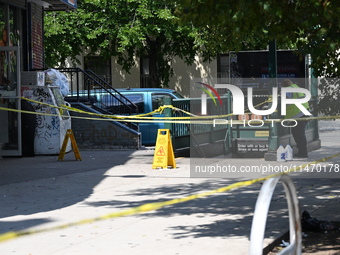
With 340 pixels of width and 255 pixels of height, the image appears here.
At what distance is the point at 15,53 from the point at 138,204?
9074 mm

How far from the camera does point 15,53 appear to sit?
715 inches

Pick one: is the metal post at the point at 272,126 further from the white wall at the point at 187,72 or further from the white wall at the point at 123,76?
the white wall at the point at 123,76

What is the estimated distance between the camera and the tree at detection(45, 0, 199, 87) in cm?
3250

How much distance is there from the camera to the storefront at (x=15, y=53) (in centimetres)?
1803

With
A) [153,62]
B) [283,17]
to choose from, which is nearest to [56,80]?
[283,17]

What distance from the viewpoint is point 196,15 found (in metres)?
7.38

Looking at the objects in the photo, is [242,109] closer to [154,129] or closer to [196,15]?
[154,129]

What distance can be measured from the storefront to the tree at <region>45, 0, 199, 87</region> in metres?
11.4

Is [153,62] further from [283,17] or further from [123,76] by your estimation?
[283,17]

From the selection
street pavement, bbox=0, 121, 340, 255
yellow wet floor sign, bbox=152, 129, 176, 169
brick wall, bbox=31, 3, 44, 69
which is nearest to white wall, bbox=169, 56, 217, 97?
brick wall, bbox=31, 3, 44, 69

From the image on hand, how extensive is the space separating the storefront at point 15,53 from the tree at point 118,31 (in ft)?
37.4

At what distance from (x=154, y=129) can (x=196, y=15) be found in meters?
14.9

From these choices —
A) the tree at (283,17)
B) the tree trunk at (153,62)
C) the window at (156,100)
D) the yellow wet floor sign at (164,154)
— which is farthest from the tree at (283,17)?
the tree trunk at (153,62)

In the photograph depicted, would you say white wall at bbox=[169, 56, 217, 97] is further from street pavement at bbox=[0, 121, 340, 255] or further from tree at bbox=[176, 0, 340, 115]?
tree at bbox=[176, 0, 340, 115]
